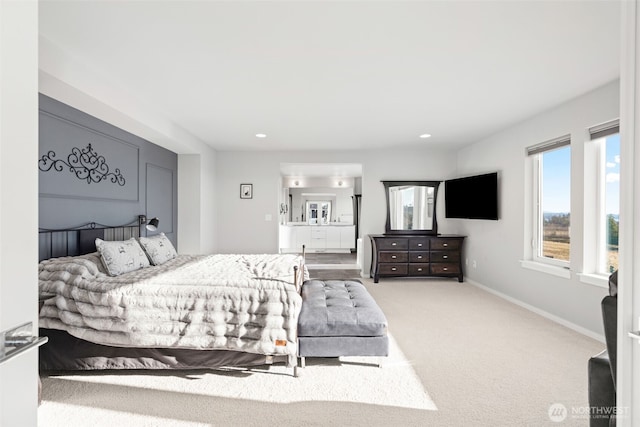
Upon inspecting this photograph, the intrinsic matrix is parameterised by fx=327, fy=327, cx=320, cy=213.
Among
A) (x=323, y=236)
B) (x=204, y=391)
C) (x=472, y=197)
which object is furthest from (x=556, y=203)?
(x=323, y=236)

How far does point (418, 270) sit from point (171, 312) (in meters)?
4.33

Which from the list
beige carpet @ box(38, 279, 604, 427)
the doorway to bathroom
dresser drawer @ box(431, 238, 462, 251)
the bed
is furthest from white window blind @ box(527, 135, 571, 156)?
the doorway to bathroom

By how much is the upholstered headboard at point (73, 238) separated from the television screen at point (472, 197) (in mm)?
4948

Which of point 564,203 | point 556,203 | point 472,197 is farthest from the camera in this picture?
point 472,197

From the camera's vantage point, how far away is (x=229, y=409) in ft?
6.64

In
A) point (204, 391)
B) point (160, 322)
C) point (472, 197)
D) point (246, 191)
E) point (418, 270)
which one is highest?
point (246, 191)

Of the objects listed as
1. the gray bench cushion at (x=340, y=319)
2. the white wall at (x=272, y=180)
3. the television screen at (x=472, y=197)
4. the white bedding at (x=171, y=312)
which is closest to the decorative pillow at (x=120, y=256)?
the white bedding at (x=171, y=312)

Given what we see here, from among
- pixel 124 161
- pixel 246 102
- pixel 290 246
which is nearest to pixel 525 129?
pixel 246 102

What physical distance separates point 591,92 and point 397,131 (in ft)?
7.13

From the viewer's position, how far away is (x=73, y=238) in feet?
9.95

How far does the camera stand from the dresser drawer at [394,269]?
568 centimetres

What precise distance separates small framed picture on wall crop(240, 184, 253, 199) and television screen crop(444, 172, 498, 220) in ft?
12.0

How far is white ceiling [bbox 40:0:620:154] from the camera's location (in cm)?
193
